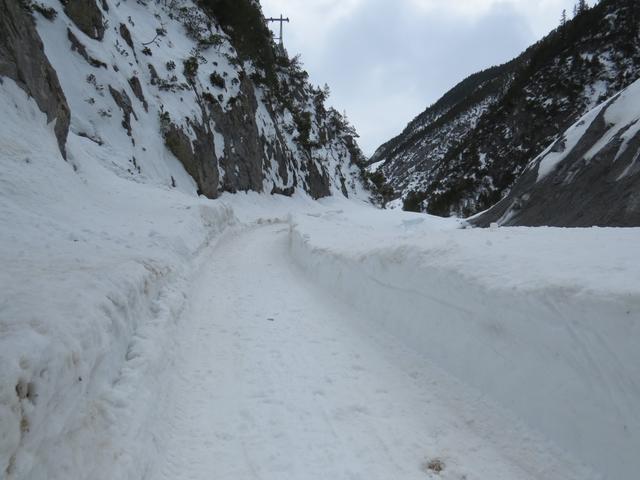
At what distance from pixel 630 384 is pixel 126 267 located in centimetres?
543

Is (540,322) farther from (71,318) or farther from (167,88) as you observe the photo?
(167,88)

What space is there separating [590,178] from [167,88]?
2059 cm

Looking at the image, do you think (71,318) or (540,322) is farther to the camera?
(540,322)

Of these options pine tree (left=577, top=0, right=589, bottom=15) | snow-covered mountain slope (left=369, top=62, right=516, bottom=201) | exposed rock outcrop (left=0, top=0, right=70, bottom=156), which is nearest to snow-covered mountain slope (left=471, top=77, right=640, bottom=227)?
exposed rock outcrop (left=0, top=0, right=70, bottom=156)

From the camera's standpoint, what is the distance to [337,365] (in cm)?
455

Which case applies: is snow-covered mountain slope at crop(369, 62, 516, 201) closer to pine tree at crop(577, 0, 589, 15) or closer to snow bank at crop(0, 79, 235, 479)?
pine tree at crop(577, 0, 589, 15)

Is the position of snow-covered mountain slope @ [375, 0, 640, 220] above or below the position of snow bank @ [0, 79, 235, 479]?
above

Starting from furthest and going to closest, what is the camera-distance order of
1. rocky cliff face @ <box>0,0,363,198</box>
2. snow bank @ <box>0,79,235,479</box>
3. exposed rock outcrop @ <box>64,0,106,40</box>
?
exposed rock outcrop @ <box>64,0,106,40</box>, rocky cliff face @ <box>0,0,363,198</box>, snow bank @ <box>0,79,235,479</box>

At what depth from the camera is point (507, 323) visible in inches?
140

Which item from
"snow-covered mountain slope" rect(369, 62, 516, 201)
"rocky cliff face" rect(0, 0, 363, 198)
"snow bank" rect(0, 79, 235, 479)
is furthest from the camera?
"snow-covered mountain slope" rect(369, 62, 516, 201)

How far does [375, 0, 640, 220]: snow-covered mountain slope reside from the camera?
154ft

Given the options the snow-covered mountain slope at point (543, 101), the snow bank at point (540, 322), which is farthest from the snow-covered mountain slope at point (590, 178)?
the snow-covered mountain slope at point (543, 101)

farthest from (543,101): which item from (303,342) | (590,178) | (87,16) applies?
(303,342)

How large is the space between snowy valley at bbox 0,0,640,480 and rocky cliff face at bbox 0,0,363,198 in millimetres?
5068
